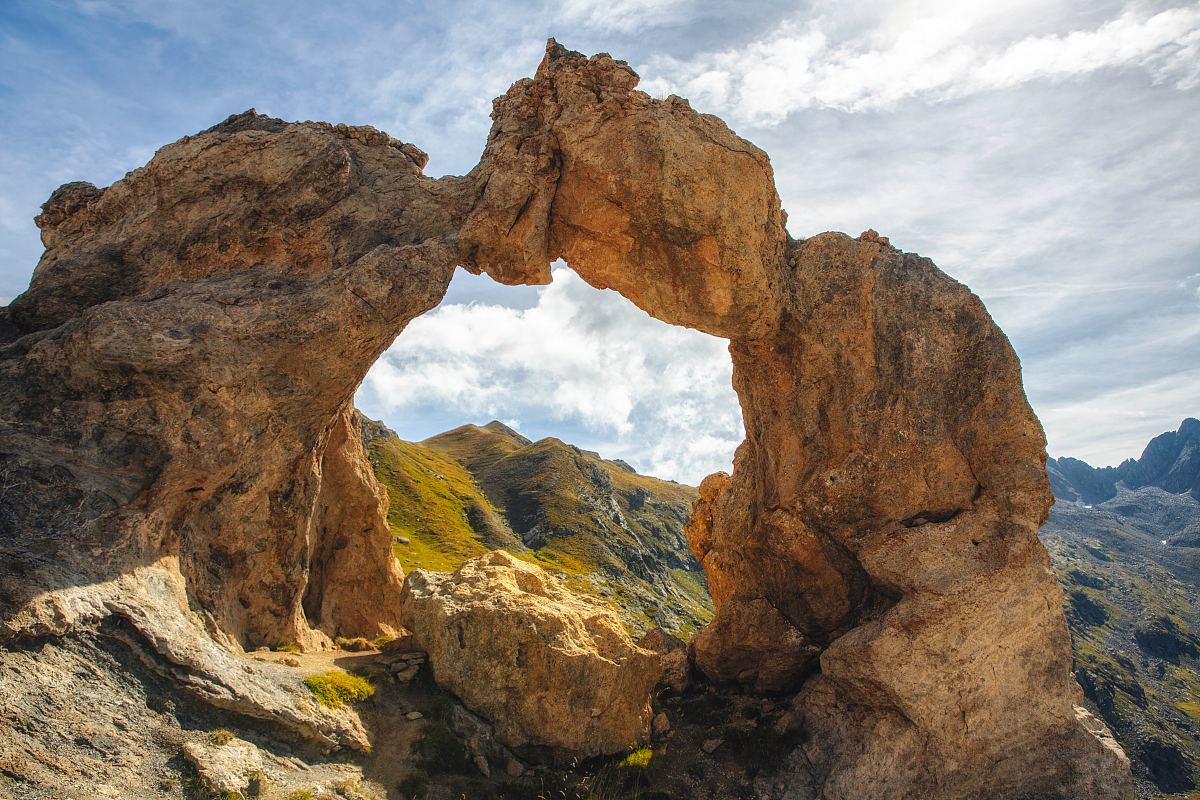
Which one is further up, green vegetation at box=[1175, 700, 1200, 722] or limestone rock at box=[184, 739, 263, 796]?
limestone rock at box=[184, 739, 263, 796]

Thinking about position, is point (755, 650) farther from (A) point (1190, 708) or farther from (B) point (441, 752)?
(A) point (1190, 708)

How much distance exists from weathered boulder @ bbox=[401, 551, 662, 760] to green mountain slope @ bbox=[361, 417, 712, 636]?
279ft

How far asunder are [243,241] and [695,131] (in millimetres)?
17663

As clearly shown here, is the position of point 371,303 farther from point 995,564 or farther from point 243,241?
point 995,564

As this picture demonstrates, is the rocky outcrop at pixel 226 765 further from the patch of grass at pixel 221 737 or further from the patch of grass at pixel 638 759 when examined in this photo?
the patch of grass at pixel 638 759

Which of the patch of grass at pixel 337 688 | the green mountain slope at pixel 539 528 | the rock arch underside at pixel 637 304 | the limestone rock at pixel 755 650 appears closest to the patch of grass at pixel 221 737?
the rock arch underside at pixel 637 304

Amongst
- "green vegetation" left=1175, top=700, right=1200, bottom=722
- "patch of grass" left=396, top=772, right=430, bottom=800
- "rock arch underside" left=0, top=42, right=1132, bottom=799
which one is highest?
"rock arch underside" left=0, top=42, right=1132, bottom=799

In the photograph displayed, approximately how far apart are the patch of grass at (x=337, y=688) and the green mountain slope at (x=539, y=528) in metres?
86.4

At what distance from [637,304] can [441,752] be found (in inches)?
731

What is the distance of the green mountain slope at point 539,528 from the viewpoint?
134000 millimetres

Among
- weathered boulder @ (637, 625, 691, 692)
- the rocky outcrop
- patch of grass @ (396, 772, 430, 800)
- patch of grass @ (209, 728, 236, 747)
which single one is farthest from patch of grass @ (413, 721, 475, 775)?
weathered boulder @ (637, 625, 691, 692)

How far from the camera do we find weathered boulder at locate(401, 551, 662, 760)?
73.7ft

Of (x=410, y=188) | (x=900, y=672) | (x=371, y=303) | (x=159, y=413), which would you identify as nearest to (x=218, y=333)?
(x=159, y=413)

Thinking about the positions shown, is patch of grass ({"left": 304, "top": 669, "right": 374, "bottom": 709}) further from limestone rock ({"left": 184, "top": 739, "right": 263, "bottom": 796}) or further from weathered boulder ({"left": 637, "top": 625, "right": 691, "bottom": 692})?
weathered boulder ({"left": 637, "top": 625, "right": 691, "bottom": 692})
